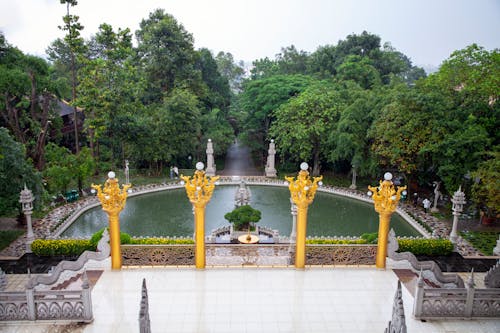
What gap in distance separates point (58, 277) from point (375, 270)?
7.90m

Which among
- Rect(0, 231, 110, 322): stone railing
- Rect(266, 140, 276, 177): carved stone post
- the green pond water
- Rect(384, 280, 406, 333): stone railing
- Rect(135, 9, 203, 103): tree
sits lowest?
the green pond water

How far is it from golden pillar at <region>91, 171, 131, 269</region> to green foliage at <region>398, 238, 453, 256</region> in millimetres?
8932

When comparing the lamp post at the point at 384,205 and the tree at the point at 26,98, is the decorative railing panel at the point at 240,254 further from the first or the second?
the tree at the point at 26,98

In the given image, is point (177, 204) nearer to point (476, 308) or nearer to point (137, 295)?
point (137, 295)

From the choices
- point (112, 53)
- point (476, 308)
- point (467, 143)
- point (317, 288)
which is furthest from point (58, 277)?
point (112, 53)

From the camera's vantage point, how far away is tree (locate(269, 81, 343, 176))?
80.9 ft

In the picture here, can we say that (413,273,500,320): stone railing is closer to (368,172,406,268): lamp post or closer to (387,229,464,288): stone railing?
(387,229,464,288): stone railing

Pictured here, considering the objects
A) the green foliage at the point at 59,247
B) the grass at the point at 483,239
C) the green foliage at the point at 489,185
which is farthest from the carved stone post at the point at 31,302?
the green foliage at the point at 489,185

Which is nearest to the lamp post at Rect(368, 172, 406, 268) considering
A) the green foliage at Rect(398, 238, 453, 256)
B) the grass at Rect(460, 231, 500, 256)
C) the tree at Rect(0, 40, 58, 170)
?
the green foliage at Rect(398, 238, 453, 256)

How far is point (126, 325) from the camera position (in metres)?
8.86

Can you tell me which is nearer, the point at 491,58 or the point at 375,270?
the point at 375,270

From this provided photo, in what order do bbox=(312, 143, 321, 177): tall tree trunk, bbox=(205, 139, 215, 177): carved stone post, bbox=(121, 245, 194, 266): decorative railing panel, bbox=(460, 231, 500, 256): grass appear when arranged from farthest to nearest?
bbox=(205, 139, 215, 177): carved stone post, bbox=(312, 143, 321, 177): tall tree trunk, bbox=(460, 231, 500, 256): grass, bbox=(121, 245, 194, 266): decorative railing panel

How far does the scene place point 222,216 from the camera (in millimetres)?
19625

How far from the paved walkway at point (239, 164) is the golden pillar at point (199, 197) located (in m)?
16.9
